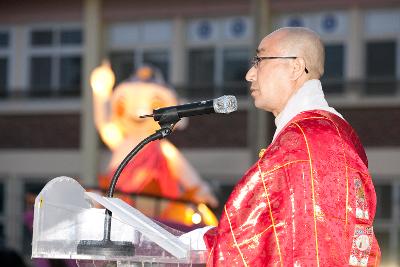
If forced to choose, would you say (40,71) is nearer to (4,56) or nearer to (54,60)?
(54,60)

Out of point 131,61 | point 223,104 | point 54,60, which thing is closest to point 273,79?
point 223,104

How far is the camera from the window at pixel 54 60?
1970cm

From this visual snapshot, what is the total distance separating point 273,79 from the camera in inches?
130

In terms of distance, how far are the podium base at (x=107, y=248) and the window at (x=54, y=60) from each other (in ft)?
54.5

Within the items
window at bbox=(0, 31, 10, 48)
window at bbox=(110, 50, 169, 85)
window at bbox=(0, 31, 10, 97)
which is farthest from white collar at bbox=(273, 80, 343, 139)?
window at bbox=(0, 31, 10, 48)

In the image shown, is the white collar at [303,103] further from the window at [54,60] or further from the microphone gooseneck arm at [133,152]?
the window at [54,60]

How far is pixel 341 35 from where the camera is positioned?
17.6 m

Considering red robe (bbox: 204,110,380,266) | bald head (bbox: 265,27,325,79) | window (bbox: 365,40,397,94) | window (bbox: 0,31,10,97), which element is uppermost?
window (bbox: 0,31,10,97)

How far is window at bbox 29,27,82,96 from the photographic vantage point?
64.6 feet

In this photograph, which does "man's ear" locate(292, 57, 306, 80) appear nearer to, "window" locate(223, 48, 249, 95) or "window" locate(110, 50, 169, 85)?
"window" locate(223, 48, 249, 95)

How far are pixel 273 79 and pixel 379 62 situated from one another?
14521 millimetres

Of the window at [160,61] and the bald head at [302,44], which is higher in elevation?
the window at [160,61]

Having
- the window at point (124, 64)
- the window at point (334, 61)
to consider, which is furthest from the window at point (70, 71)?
the window at point (334, 61)

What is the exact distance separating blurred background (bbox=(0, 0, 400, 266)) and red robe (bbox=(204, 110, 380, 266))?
13.6m
